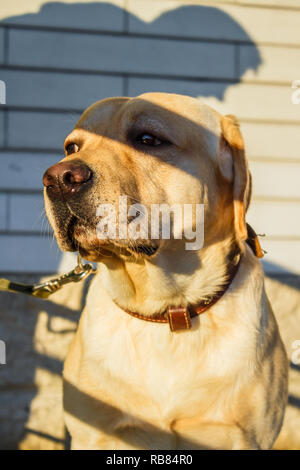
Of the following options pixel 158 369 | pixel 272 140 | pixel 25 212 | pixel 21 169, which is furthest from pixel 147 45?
pixel 158 369

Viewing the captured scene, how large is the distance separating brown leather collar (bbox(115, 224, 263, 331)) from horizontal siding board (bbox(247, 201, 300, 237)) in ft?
5.37

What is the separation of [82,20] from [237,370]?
9.22 ft

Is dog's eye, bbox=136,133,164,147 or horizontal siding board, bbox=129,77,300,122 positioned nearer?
dog's eye, bbox=136,133,164,147

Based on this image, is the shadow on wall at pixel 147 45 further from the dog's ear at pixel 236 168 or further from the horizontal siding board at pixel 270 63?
the dog's ear at pixel 236 168

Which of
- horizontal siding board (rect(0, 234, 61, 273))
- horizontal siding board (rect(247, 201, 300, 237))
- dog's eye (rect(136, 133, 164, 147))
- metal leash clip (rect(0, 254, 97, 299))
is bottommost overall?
horizontal siding board (rect(0, 234, 61, 273))

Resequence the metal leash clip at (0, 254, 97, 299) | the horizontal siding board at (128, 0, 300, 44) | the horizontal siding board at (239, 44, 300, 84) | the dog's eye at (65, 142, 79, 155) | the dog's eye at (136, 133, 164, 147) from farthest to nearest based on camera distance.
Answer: the horizontal siding board at (239, 44, 300, 84) → the horizontal siding board at (128, 0, 300, 44) → the metal leash clip at (0, 254, 97, 299) → the dog's eye at (65, 142, 79, 155) → the dog's eye at (136, 133, 164, 147)

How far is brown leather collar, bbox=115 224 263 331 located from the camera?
199 centimetres

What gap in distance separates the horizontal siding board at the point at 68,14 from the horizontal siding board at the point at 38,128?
0.66 m

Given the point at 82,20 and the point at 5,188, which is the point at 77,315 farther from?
the point at 82,20

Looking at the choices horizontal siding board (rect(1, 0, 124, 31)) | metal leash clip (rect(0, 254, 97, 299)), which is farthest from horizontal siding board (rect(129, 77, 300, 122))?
metal leash clip (rect(0, 254, 97, 299))

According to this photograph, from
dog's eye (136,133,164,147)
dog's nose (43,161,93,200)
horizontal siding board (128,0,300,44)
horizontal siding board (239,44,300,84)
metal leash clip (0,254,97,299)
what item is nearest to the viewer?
dog's nose (43,161,93,200)

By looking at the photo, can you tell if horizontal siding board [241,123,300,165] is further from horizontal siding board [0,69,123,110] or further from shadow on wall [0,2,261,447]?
horizontal siding board [0,69,123,110]

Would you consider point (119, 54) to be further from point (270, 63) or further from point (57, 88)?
point (270, 63)

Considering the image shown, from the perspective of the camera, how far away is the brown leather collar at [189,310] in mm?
1994
